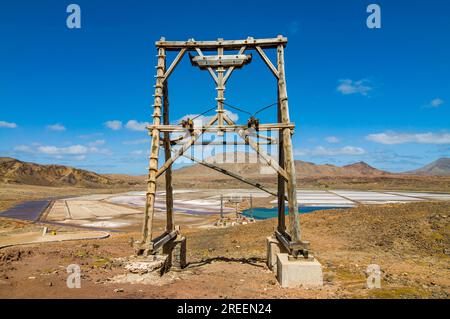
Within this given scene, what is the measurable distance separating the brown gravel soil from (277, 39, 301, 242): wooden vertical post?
1.55 metres

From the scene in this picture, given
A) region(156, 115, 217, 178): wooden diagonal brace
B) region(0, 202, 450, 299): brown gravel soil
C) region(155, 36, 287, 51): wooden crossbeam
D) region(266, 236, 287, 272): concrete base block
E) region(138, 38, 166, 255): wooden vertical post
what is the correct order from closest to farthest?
1. region(0, 202, 450, 299): brown gravel soil
2. region(138, 38, 166, 255): wooden vertical post
3. region(156, 115, 217, 178): wooden diagonal brace
4. region(155, 36, 287, 51): wooden crossbeam
5. region(266, 236, 287, 272): concrete base block

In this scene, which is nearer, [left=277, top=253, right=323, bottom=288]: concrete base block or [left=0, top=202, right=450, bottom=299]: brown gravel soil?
[left=0, top=202, right=450, bottom=299]: brown gravel soil

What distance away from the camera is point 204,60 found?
9.59 metres

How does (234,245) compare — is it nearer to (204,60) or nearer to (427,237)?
(427,237)

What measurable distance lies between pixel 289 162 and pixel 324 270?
3780 millimetres

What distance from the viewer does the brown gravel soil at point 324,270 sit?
6.98 m

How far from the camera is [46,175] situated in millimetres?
147250

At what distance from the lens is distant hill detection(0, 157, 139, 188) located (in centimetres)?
13527

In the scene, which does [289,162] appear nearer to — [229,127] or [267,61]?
[229,127]

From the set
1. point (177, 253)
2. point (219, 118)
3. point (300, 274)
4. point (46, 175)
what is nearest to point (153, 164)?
point (219, 118)

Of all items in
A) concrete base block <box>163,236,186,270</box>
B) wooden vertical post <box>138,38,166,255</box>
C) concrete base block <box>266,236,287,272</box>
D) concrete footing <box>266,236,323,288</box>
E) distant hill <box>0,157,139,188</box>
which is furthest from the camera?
distant hill <box>0,157,139,188</box>

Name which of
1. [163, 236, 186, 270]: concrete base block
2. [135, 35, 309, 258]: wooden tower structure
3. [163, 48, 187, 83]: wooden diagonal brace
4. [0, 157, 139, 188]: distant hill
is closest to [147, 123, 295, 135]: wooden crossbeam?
[135, 35, 309, 258]: wooden tower structure

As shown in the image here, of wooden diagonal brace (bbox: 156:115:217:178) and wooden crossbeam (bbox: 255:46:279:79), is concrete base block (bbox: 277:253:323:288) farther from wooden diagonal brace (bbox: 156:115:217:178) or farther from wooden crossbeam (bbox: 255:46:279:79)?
wooden crossbeam (bbox: 255:46:279:79)
